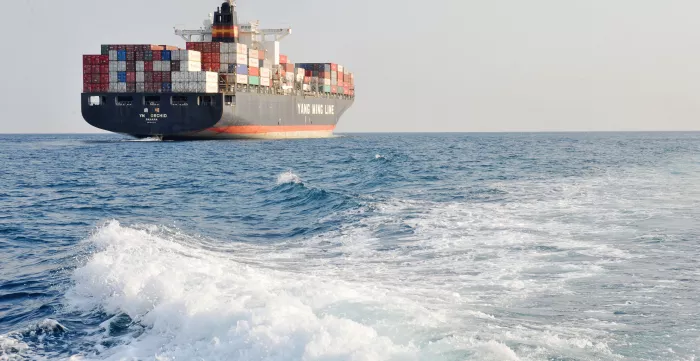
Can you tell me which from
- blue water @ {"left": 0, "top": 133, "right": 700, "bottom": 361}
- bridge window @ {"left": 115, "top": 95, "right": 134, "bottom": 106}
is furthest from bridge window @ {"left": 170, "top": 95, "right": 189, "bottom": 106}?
blue water @ {"left": 0, "top": 133, "right": 700, "bottom": 361}

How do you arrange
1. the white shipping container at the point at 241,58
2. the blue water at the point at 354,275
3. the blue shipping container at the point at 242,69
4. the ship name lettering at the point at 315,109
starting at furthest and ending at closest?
the ship name lettering at the point at 315,109, the white shipping container at the point at 241,58, the blue shipping container at the point at 242,69, the blue water at the point at 354,275

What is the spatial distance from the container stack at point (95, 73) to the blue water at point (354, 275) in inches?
2081

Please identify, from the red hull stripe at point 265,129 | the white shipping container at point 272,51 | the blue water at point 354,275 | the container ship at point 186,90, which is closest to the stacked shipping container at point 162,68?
the container ship at point 186,90

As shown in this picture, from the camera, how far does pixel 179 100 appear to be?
78.5 metres

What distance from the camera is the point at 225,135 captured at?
82.7 metres

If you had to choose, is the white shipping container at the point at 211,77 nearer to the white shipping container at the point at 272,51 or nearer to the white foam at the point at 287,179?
the white shipping container at the point at 272,51

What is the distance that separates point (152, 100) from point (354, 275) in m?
69.0

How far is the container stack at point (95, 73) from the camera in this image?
3098 inches

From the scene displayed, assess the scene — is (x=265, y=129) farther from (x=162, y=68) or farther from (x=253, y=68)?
(x=162, y=68)

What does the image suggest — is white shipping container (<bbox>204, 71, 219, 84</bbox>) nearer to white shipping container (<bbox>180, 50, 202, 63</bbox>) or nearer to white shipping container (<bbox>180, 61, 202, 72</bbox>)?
white shipping container (<bbox>180, 61, 202, 72</bbox>)

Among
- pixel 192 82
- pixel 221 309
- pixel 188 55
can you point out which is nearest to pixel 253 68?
pixel 188 55

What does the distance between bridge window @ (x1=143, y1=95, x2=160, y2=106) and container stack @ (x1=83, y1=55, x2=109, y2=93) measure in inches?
179

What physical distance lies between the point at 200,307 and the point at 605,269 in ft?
24.7

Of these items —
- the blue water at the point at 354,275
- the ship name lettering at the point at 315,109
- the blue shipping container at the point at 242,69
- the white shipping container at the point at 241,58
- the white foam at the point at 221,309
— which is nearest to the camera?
the white foam at the point at 221,309
